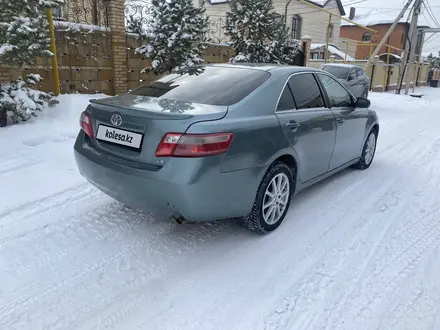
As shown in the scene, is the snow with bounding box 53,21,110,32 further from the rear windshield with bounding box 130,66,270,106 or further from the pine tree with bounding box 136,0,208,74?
the rear windshield with bounding box 130,66,270,106

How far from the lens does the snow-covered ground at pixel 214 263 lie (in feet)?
7.51

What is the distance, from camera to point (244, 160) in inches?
110

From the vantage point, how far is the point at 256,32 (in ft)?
34.3

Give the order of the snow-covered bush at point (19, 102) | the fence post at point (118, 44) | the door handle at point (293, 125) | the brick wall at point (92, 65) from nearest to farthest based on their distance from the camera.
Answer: the door handle at point (293, 125), the snow-covered bush at point (19, 102), the brick wall at point (92, 65), the fence post at point (118, 44)

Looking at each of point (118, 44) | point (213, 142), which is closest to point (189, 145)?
point (213, 142)

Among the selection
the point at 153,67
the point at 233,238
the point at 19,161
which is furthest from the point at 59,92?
the point at 233,238

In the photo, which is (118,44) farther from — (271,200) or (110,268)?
(110,268)

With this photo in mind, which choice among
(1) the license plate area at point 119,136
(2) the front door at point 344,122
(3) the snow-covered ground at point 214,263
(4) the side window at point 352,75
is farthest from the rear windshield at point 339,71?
(1) the license plate area at point 119,136

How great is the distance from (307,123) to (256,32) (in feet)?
25.4

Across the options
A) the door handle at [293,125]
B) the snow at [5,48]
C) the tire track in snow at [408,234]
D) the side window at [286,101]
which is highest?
the snow at [5,48]

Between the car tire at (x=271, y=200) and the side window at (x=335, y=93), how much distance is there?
132cm

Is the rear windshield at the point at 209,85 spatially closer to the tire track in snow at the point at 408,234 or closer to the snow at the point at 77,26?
the tire track in snow at the point at 408,234

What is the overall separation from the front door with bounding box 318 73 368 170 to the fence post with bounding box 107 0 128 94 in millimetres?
5734

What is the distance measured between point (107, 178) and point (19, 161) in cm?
249
